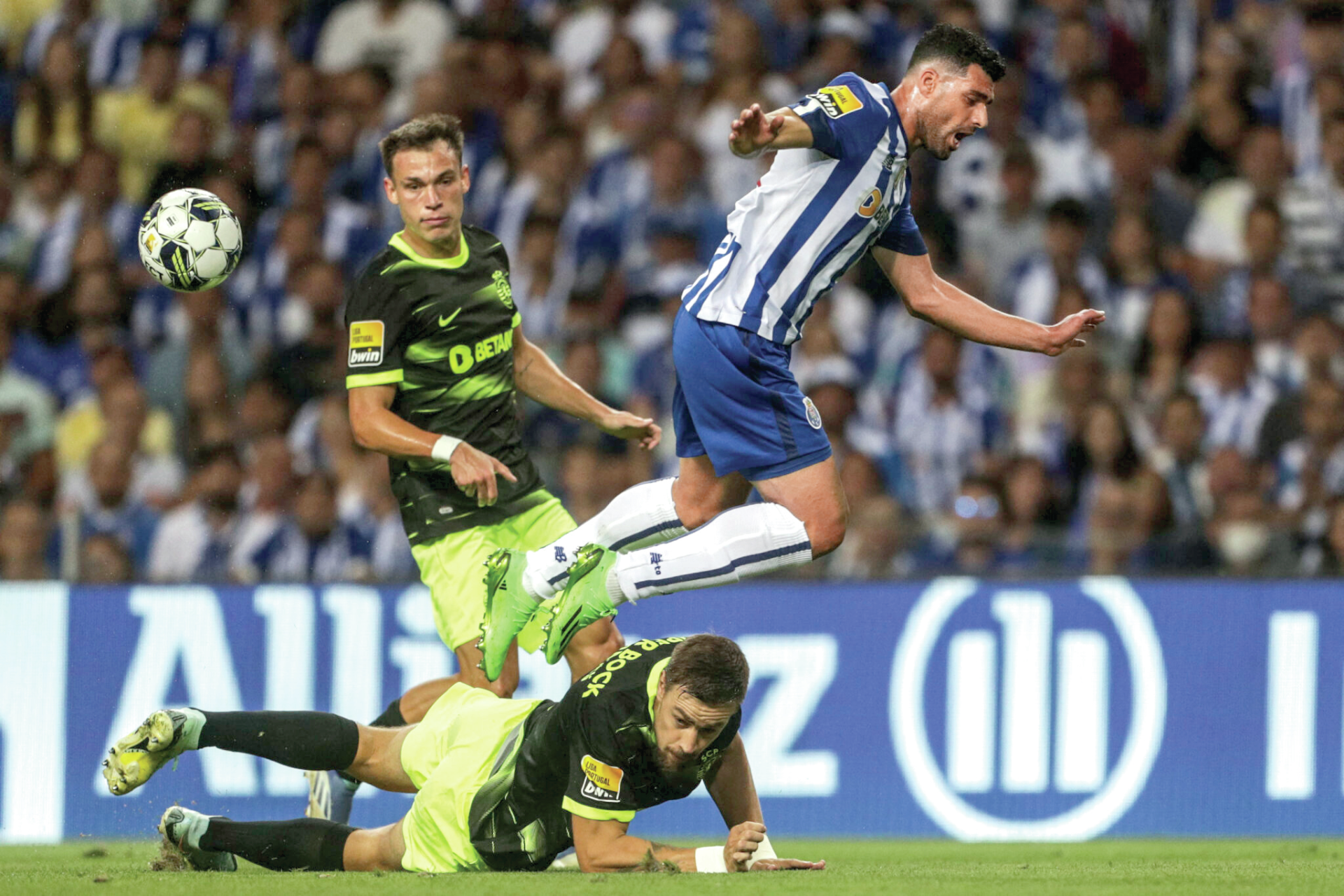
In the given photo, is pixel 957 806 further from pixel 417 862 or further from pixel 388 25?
pixel 388 25

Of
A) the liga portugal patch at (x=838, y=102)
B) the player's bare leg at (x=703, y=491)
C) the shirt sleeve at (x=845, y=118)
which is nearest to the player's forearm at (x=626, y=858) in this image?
the player's bare leg at (x=703, y=491)

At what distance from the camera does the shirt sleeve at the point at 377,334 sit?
641 centimetres

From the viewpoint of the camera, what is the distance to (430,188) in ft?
21.0

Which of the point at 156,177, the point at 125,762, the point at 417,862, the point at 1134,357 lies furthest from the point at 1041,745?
the point at 156,177

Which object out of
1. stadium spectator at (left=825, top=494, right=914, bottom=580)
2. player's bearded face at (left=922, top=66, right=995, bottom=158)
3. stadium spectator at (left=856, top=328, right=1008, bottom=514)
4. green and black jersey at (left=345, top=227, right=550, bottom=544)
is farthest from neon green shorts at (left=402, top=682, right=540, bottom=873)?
stadium spectator at (left=856, top=328, right=1008, bottom=514)

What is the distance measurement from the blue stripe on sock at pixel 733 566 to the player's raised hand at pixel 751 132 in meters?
1.28

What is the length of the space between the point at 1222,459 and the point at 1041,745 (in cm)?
181

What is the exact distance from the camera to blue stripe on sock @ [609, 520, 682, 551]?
593cm

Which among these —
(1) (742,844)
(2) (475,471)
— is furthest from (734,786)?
(2) (475,471)

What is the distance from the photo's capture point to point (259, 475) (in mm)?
9672

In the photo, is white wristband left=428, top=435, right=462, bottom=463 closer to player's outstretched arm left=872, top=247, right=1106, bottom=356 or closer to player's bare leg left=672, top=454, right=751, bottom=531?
player's bare leg left=672, top=454, right=751, bottom=531

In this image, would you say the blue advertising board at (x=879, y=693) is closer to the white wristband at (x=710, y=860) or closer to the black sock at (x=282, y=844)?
the black sock at (x=282, y=844)

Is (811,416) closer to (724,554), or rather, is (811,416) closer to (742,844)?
(724,554)

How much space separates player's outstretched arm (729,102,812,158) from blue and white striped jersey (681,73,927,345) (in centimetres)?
27
